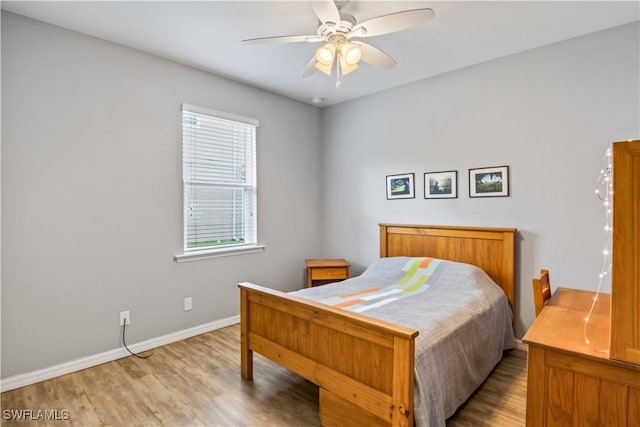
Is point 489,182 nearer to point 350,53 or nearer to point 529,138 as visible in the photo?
point 529,138

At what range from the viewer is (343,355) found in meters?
1.84

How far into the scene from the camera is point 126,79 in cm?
281

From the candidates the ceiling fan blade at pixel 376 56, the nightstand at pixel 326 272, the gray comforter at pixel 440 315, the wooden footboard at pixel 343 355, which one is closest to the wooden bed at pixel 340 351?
the wooden footboard at pixel 343 355

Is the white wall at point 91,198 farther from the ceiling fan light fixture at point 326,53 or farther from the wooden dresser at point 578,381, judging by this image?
the wooden dresser at point 578,381

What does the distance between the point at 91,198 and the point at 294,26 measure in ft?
6.82

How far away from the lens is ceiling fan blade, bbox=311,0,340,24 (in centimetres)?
169

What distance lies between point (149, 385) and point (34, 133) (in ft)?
6.52

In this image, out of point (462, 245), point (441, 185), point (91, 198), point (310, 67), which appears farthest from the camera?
point (441, 185)

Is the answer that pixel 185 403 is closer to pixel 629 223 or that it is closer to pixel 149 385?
pixel 149 385

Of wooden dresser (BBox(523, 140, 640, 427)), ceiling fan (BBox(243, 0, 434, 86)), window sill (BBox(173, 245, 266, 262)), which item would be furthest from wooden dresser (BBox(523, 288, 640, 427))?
window sill (BBox(173, 245, 266, 262))

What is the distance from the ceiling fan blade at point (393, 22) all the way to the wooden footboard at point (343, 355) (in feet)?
5.21

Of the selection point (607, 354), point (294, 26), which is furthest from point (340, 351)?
point (294, 26)

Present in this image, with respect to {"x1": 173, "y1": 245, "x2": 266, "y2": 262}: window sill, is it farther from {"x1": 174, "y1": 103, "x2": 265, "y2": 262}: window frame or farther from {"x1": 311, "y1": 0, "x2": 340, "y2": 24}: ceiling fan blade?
{"x1": 311, "y1": 0, "x2": 340, "y2": 24}: ceiling fan blade

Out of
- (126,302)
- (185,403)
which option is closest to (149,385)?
(185,403)
